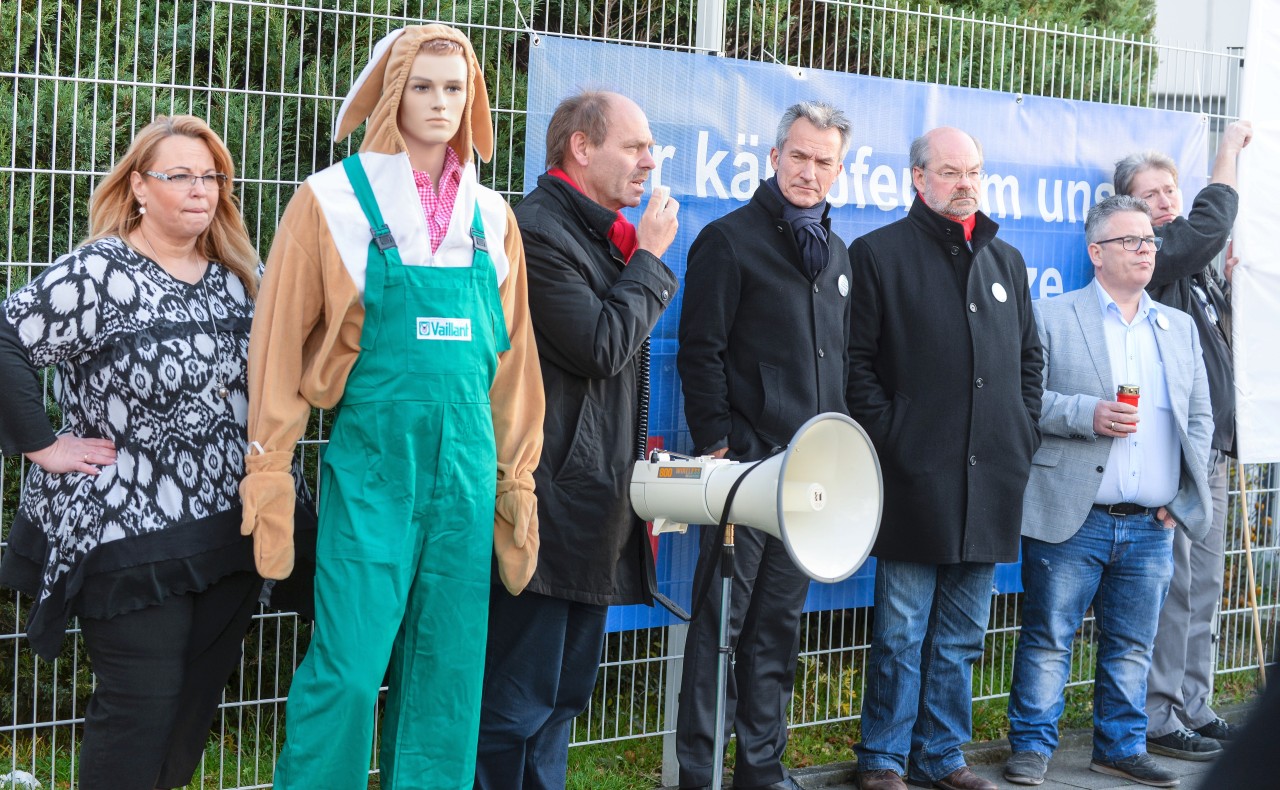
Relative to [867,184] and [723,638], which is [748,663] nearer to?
[723,638]

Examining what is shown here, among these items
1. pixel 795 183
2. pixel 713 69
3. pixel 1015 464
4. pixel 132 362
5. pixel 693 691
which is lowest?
pixel 693 691

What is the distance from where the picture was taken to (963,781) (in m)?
5.52

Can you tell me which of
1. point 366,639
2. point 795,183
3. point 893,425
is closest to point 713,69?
point 795,183

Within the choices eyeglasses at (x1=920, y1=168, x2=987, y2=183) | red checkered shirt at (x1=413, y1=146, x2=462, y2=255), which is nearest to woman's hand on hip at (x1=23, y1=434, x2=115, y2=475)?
red checkered shirt at (x1=413, y1=146, x2=462, y2=255)

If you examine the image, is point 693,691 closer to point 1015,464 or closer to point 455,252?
point 1015,464

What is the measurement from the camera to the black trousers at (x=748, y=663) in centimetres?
499

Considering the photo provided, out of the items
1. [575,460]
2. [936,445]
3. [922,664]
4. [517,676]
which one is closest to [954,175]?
[936,445]

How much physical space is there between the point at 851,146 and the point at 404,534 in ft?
9.49

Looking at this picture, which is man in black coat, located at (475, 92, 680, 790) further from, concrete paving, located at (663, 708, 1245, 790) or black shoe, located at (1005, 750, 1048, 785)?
black shoe, located at (1005, 750, 1048, 785)

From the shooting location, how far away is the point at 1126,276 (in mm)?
5949

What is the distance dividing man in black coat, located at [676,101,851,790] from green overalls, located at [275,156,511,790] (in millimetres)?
1167

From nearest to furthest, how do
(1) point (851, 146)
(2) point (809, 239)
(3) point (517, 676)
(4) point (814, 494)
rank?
(4) point (814, 494) < (3) point (517, 676) < (2) point (809, 239) < (1) point (851, 146)

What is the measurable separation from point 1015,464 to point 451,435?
8.37 feet

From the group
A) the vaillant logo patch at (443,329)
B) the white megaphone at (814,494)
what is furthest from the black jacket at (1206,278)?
the vaillant logo patch at (443,329)
